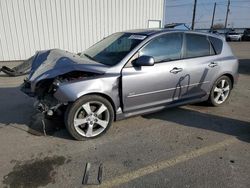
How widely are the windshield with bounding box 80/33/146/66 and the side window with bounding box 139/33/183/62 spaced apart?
0.20 metres

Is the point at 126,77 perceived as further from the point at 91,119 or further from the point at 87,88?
the point at 91,119

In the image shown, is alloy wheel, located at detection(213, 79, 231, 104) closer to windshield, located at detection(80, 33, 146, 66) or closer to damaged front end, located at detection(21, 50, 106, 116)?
windshield, located at detection(80, 33, 146, 66)

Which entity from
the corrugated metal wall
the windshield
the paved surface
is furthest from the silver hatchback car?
the corrugated metal wall

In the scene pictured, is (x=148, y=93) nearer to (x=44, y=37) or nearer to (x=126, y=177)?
(x=126, y=177)

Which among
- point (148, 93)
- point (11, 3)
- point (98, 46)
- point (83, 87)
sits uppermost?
point (11, 3)

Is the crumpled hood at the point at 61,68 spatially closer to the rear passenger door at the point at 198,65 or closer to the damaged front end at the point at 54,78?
the damaged front end at the point at 54,78

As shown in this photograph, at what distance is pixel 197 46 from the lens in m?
4.37

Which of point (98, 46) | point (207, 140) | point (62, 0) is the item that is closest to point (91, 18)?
point (62, 0)

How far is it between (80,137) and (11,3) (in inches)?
358

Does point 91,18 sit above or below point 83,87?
above

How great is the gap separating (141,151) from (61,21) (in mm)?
9360

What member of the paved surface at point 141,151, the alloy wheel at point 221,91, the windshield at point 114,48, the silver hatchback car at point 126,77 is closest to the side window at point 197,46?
the silver hatchback car at point 126,77

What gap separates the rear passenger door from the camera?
4215 mm

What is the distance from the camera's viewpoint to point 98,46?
15.2ft
